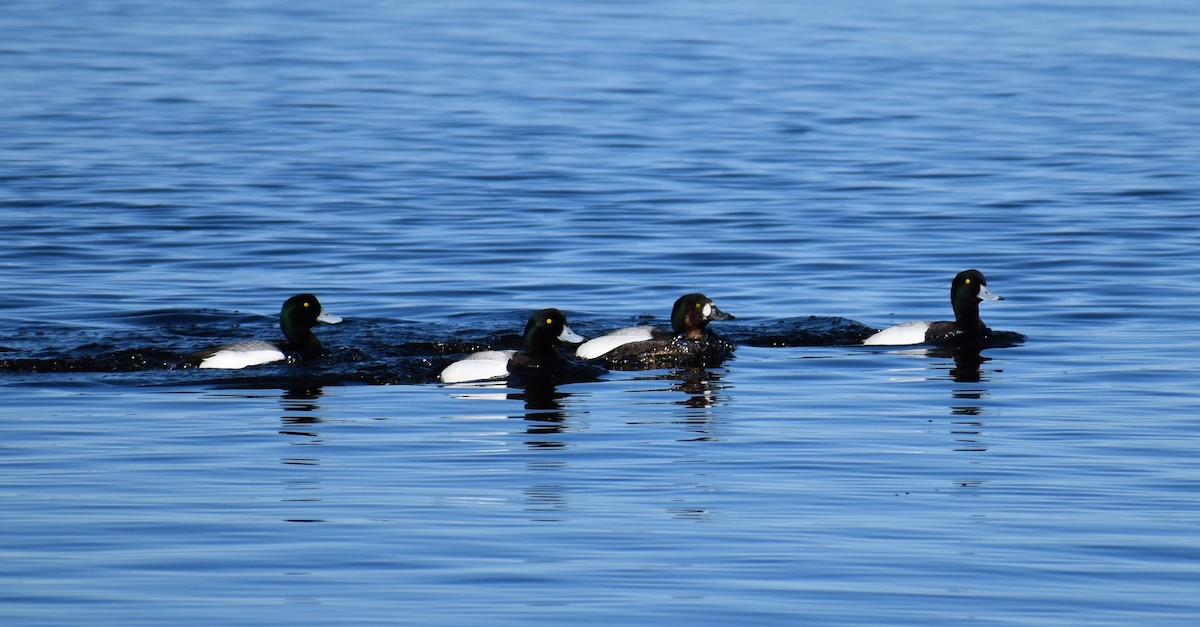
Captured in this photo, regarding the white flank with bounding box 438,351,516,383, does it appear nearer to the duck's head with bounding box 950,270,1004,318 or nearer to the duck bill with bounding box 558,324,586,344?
the duck bill with bounding box 558,324,586,344

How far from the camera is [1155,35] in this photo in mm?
45750

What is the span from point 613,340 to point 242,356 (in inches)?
114

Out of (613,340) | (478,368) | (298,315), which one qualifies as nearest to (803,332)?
(613,340)

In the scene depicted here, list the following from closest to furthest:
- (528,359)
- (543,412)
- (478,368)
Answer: (543,412) → (478,368) → (528,359)

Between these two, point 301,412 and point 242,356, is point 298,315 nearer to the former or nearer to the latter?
point 242,356

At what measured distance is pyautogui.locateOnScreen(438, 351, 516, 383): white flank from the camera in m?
14.4

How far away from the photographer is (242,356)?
14594 millimetres

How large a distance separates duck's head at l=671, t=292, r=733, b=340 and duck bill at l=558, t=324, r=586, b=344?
0.90 metres

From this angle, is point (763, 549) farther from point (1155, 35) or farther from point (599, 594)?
point (1155, 35)

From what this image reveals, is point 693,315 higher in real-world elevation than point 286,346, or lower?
higher

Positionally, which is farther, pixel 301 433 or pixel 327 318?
pixel 327 318

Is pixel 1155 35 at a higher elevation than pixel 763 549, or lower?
higher

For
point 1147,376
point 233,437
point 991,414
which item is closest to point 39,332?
point 233,437

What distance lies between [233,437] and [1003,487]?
15.4 feet
